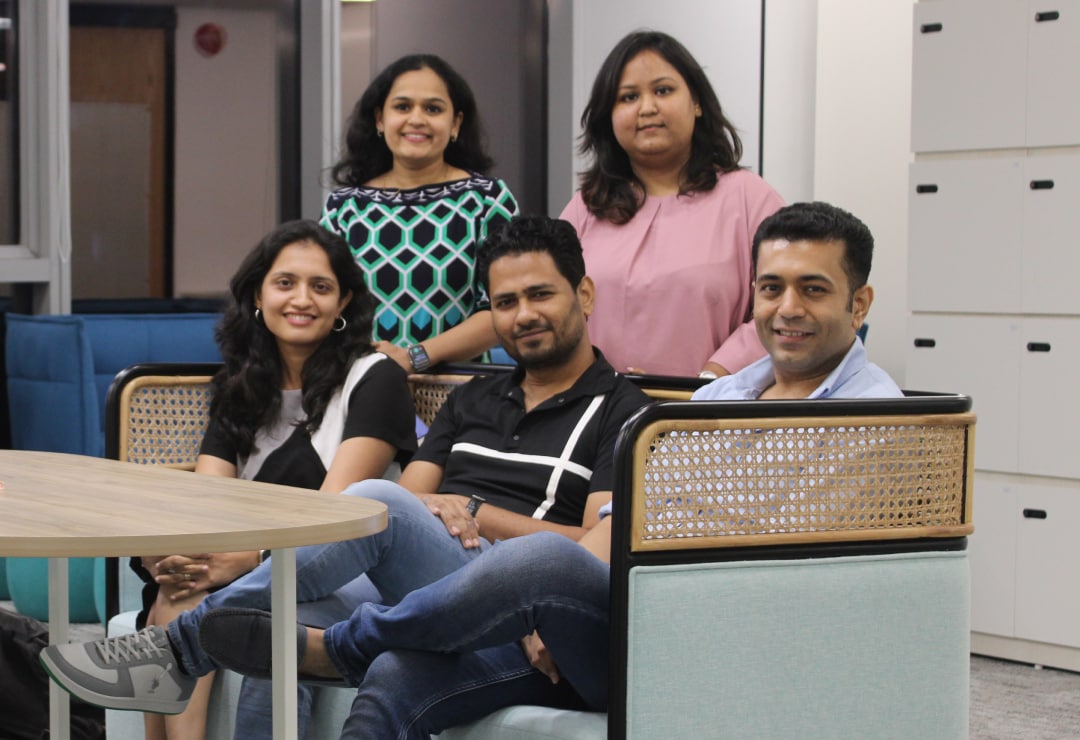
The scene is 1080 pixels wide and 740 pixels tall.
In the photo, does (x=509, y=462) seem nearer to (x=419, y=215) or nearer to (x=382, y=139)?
(x=419, y=215)

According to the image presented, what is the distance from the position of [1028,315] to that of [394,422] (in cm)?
192

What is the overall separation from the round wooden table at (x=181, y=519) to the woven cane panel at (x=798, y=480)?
0.38m

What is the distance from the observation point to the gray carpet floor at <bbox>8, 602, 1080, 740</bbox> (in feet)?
10.5

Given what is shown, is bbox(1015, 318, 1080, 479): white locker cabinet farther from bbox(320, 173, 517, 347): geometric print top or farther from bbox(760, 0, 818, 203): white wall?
bbox(760, 0, 818, 203): white wall

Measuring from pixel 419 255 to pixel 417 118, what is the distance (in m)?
0.29

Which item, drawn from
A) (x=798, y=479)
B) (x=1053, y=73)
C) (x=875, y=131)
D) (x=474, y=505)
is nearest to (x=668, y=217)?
(x=474, y=505)

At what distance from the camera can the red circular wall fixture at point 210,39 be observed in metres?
5.23

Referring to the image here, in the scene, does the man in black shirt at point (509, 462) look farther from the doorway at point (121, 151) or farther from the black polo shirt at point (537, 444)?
the doorway at point (121, 151)

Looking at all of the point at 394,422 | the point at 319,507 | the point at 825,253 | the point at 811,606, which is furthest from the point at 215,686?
the point at 825,253

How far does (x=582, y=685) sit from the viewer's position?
2.03 meters

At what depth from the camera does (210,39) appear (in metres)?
5.26

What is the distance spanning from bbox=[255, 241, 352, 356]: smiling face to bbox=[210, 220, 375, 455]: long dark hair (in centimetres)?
2

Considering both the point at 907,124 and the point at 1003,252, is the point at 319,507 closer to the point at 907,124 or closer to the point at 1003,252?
the point at 1003,252

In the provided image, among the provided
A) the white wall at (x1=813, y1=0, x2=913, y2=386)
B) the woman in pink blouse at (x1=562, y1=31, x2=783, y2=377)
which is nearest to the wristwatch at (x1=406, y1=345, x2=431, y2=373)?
the woman in pink blouse at (x1=562, y1=31, x2=783, y2=377)
